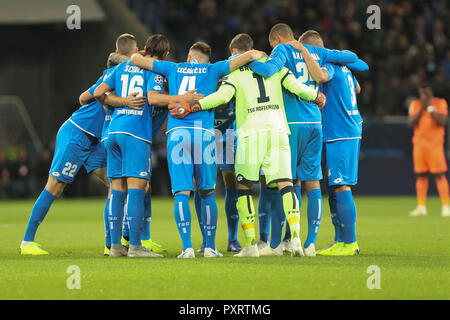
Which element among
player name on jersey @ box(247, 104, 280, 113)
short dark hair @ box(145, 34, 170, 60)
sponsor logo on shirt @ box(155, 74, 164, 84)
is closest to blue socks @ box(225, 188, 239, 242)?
player name on jersey @ box(247, 104, 280, 113)

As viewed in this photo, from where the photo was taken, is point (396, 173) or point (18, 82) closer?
point (396, 173)

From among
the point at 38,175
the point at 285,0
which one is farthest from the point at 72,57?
the point at 285,0

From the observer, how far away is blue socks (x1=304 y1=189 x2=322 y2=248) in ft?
27.7

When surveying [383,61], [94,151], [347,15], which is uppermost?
[347,15]

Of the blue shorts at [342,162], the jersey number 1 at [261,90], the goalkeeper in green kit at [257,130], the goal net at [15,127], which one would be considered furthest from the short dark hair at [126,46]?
the goal net at [15,127]

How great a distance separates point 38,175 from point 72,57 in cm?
477

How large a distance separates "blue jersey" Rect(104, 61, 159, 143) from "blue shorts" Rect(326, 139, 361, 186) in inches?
80.5

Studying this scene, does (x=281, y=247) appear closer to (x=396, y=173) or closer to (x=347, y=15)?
(x=396, y=173)

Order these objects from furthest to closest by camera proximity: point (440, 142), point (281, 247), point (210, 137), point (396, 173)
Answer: point (396, 173)
point (440, 142)
point (281, 247)
point (210, 137)

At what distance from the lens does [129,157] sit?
840 centimetres

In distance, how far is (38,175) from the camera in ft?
80.3

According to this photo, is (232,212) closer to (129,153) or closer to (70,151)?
(129,153)

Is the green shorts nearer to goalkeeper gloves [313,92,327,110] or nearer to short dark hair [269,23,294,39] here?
goalkeeper gloves [313,92,327,110]

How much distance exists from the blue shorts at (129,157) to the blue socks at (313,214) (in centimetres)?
179
